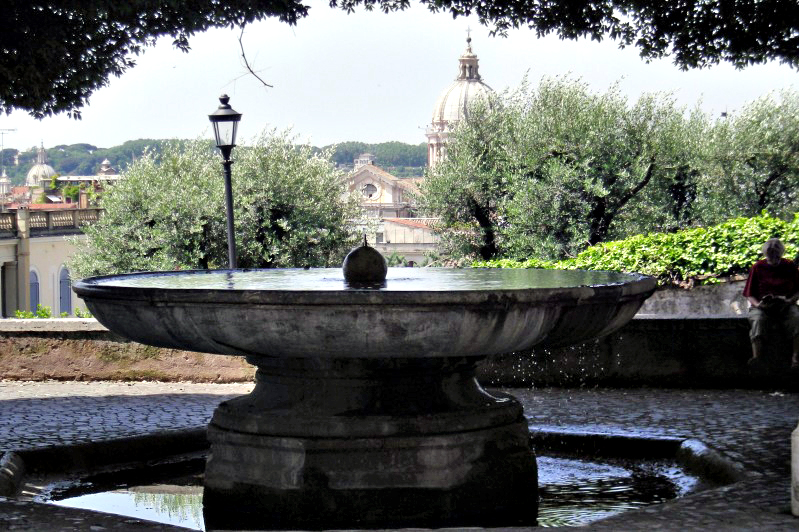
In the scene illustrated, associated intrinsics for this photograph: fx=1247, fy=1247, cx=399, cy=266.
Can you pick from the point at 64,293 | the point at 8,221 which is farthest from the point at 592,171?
the point at 64,293

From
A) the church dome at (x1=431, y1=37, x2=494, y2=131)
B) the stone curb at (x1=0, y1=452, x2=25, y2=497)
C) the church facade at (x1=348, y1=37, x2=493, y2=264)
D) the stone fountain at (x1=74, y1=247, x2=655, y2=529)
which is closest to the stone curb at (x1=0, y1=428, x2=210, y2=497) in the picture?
the stone curb at (x1=0, y1=452, x2=25, y2=497)

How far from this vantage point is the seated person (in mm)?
8938

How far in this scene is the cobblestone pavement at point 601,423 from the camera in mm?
4641

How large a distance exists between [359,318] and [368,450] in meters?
0.72

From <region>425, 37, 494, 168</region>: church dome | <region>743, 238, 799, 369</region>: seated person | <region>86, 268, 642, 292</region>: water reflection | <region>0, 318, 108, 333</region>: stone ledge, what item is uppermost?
<region>425, 37, 494, 168</region>: church dome

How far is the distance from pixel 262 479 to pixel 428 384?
827 millimetres

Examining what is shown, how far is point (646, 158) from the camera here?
31016 millimetres

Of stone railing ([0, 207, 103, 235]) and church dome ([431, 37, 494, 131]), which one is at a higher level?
church dome ([431, 37, 494, 131])

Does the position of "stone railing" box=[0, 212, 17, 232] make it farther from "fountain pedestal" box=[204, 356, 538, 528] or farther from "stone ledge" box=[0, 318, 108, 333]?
"fountain pedestal" box=[204, 356, 538, 528]

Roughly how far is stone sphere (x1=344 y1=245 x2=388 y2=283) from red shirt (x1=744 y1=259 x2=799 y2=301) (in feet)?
14.2

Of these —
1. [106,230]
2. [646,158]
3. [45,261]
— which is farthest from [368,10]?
[45,261]

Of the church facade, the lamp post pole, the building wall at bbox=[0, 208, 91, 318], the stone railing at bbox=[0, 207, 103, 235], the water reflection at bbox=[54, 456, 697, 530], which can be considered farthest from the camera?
the church facade

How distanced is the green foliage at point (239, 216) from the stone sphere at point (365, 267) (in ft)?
89.2

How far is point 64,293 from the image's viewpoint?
217 feet
